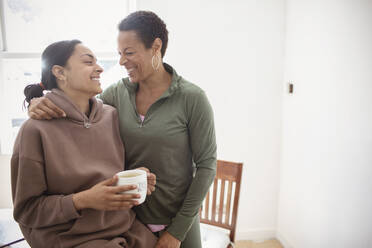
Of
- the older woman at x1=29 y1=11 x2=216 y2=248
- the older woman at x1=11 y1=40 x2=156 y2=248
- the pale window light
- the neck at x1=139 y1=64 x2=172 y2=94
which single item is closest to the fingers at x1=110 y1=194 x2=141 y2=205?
the older woman at x1=11 y1=40 x2=156 y2=248

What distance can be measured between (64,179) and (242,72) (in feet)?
5.42

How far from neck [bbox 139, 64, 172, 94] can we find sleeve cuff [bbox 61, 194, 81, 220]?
Answer: 521 millimetres

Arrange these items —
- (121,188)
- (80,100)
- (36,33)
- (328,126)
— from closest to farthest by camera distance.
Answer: (121,188) < (80,100) < (328,126) < (36,33)

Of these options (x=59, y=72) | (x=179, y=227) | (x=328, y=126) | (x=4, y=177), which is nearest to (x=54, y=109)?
(x=59, y=72)

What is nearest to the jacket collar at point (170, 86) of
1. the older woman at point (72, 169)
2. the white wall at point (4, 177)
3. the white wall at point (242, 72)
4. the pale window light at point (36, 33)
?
the older woman at point (72, 169)

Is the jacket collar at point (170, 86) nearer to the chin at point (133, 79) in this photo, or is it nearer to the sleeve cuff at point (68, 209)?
the chin at point (133, 79)

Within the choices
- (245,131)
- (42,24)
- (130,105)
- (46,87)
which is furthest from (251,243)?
(42,24)

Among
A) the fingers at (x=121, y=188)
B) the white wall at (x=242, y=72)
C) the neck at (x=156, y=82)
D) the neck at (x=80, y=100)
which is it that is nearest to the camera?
the fingers at (x=121, y=188)

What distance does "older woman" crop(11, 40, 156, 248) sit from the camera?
28.4 inches

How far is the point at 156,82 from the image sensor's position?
1029mm

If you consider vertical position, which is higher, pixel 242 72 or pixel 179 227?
pixel 242 72

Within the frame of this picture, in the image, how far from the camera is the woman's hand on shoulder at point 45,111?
0.78 m

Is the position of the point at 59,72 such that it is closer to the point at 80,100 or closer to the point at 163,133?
the point at 80,100

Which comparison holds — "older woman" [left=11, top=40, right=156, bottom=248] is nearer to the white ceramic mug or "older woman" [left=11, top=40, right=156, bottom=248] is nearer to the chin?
the white ceramic mug
